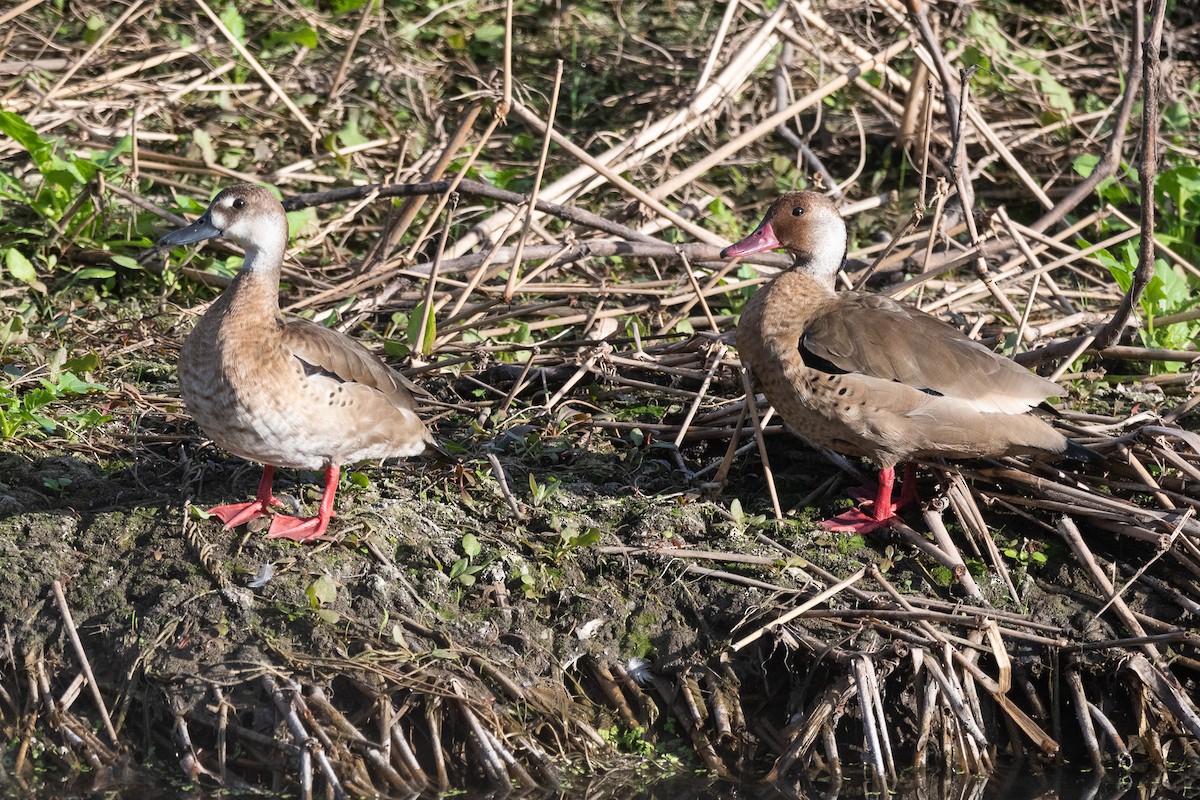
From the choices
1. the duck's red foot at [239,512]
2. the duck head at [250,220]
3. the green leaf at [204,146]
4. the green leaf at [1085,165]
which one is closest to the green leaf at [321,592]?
the duck's red foot at [239,512]

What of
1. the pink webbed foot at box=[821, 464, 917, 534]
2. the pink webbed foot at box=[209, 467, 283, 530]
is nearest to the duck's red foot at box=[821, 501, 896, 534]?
the pink webbed foot at box=[821, 464, 917, 534]

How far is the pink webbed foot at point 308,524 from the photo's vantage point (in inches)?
173

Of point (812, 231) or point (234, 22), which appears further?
point (234, 22)

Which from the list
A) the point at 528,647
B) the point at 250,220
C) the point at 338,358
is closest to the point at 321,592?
the point at 528,647

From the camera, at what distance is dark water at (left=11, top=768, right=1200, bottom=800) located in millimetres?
3779

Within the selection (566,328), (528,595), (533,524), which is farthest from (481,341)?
(528,595)

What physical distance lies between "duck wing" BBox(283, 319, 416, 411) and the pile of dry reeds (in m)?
0.52

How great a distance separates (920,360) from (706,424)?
1078 mm

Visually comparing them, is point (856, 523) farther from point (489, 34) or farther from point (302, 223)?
point (489, 34)

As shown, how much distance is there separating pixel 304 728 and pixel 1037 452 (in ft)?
9.04

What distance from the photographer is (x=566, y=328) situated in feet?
20.6

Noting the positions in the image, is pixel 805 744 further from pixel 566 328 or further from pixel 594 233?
pixel 594 233

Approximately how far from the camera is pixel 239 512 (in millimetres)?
4504

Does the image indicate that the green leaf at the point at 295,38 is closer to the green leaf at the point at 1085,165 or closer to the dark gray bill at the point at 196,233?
the dark gray bill at the point at 196,233
